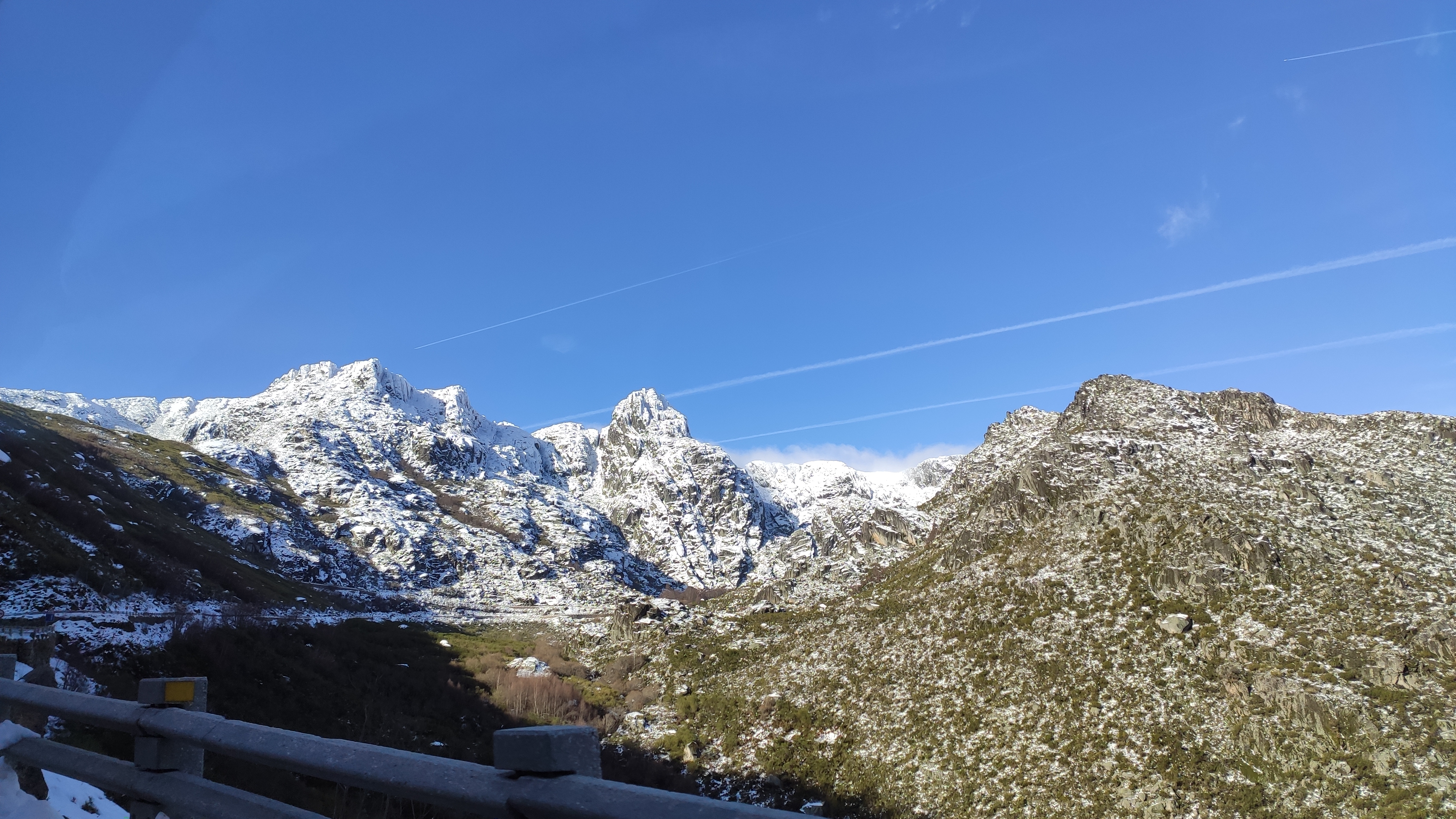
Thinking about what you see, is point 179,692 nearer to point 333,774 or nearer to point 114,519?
point 333,774

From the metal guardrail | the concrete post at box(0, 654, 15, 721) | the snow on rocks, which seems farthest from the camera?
the snow on rocks

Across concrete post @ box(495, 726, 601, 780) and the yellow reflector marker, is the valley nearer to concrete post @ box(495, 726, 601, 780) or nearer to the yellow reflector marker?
the yellow reflector marker

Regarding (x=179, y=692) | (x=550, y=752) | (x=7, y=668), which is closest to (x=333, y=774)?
(x=550, y=752)

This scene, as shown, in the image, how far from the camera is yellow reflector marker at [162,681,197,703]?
17.4ft

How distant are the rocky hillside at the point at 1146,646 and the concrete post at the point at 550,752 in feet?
130

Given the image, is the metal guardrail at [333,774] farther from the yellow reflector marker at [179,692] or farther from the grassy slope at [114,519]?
the grassy slope at [114,519]

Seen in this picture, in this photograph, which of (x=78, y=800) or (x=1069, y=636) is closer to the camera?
(x=78, y=800)

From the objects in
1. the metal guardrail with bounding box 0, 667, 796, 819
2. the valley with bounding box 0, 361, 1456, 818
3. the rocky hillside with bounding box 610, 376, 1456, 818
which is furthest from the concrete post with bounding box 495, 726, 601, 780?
the rocky hillside with bounding box 610, 376, 1456, 818

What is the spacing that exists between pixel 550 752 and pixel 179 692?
15.1 feet

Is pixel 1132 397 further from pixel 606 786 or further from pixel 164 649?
pixel 164 649

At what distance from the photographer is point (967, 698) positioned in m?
43.2

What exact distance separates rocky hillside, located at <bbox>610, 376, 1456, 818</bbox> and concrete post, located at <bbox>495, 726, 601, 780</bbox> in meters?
39.6

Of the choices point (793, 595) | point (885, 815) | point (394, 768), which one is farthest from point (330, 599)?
point (394, 768)

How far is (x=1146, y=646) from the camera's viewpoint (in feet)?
133
